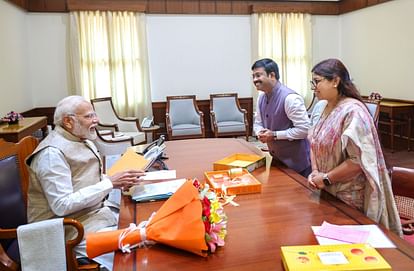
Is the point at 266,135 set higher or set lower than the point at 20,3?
lower

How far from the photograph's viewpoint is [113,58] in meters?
6.37

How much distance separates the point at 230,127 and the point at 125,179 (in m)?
4.72

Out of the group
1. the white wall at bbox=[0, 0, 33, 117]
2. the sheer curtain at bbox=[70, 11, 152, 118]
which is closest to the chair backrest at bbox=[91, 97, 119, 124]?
the sheer curtain at bbox=[70, 11, 152, 118]

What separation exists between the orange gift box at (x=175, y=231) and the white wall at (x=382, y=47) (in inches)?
217

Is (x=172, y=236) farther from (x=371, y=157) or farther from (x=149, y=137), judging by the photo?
(x=149, y=137)

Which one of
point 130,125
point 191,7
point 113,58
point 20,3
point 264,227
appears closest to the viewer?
point 264,227

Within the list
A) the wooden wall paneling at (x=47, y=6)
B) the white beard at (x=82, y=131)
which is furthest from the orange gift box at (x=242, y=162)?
the wooden wall paneling at (x=47, y=6)

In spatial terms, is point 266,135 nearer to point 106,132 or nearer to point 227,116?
point 106,132

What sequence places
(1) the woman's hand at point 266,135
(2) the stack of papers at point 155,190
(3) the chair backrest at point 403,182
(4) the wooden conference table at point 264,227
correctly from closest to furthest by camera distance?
1. (4) the wooden conference table at point 264,227
2. (2) the stack of papers at point 155,190
3. (3) the chair backrest at point 403,182
4. (1) the woman's hand at point 266,135

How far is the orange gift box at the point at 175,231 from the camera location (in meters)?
1.15

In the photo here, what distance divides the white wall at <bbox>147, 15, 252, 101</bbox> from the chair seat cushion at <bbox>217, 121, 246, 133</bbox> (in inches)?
32.7

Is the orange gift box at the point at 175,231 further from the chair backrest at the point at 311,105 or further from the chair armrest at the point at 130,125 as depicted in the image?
the chair backrest at the point at 311,105

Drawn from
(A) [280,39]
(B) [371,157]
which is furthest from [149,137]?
(B) [371,157]

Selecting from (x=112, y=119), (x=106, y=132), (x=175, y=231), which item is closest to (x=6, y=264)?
(x=175, y=231)
